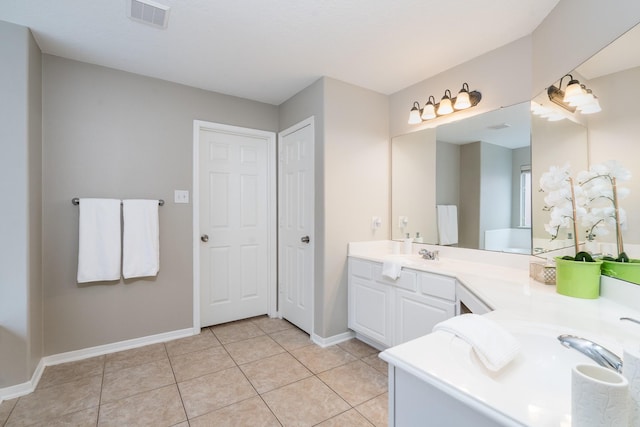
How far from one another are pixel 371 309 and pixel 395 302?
0.29m

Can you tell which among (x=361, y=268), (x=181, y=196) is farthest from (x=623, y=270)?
(x=181, y=196)

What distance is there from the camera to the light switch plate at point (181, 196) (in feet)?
8.98

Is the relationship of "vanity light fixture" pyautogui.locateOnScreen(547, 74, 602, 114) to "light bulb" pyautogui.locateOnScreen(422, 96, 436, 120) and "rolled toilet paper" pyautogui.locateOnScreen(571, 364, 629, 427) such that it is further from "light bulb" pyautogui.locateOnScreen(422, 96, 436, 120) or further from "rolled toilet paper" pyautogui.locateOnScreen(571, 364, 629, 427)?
"rolled toilet paper" pyautogui.locateOnScreen(571, 364, 629, 427)

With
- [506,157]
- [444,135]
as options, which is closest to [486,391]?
[506,157]

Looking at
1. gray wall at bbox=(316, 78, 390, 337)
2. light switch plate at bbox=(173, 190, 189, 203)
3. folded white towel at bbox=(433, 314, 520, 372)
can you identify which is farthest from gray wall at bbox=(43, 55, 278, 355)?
folded white towel at bbox=(433, 314, 520, 372)

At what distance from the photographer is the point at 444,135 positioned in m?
2.51

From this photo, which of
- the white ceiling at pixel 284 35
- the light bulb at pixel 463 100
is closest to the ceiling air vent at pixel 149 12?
the white ceiling at pixel 284 35

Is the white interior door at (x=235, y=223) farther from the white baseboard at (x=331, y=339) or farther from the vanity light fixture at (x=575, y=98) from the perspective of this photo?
the vanity light fixture at (x=575, y=98)

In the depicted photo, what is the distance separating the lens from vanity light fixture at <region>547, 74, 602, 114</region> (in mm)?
1381

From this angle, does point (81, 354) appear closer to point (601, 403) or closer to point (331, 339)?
point (331, 339)

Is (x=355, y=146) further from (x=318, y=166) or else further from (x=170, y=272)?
(x=170, y=272)

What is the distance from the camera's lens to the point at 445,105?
2.38 m

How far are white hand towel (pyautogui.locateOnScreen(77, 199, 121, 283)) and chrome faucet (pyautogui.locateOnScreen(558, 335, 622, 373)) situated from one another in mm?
2828

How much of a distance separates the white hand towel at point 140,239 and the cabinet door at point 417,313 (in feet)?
6.78
